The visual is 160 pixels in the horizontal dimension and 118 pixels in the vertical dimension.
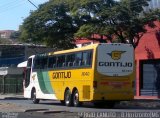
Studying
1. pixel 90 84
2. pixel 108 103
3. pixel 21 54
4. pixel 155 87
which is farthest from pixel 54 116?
pixel 21 54

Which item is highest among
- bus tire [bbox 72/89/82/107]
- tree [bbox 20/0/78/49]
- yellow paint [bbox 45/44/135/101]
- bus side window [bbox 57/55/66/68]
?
tree [bbox 20/0/78/49]

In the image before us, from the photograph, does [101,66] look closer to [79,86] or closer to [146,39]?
[79,86]

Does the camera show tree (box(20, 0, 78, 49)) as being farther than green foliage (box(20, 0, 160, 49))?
Yes

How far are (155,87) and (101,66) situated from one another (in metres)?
16.0

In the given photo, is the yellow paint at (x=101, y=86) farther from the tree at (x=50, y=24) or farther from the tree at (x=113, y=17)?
the tree at (x=50, y=24)

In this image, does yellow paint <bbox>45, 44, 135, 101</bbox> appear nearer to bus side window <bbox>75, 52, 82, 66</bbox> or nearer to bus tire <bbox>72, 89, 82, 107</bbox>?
bus side window <bbox>75, 52, 82, 66</bbox>

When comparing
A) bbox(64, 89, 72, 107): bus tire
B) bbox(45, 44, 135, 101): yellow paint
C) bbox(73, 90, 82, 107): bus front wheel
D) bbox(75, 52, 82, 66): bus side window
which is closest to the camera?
bbox(45, 44, 135, 101): yellow paint

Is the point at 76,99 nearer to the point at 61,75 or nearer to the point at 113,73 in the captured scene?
the point at 61,75

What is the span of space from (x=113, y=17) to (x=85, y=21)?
9.14 ft

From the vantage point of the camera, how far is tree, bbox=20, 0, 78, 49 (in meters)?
38.3

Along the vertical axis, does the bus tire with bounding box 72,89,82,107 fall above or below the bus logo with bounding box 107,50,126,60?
below

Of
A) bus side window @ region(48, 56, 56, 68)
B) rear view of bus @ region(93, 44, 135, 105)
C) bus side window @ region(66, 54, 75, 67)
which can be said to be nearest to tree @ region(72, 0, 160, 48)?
bus side window @ region(48, 56, 56, 68)

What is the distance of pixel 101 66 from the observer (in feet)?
92.5

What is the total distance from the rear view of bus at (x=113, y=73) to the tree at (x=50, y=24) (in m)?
10.0
